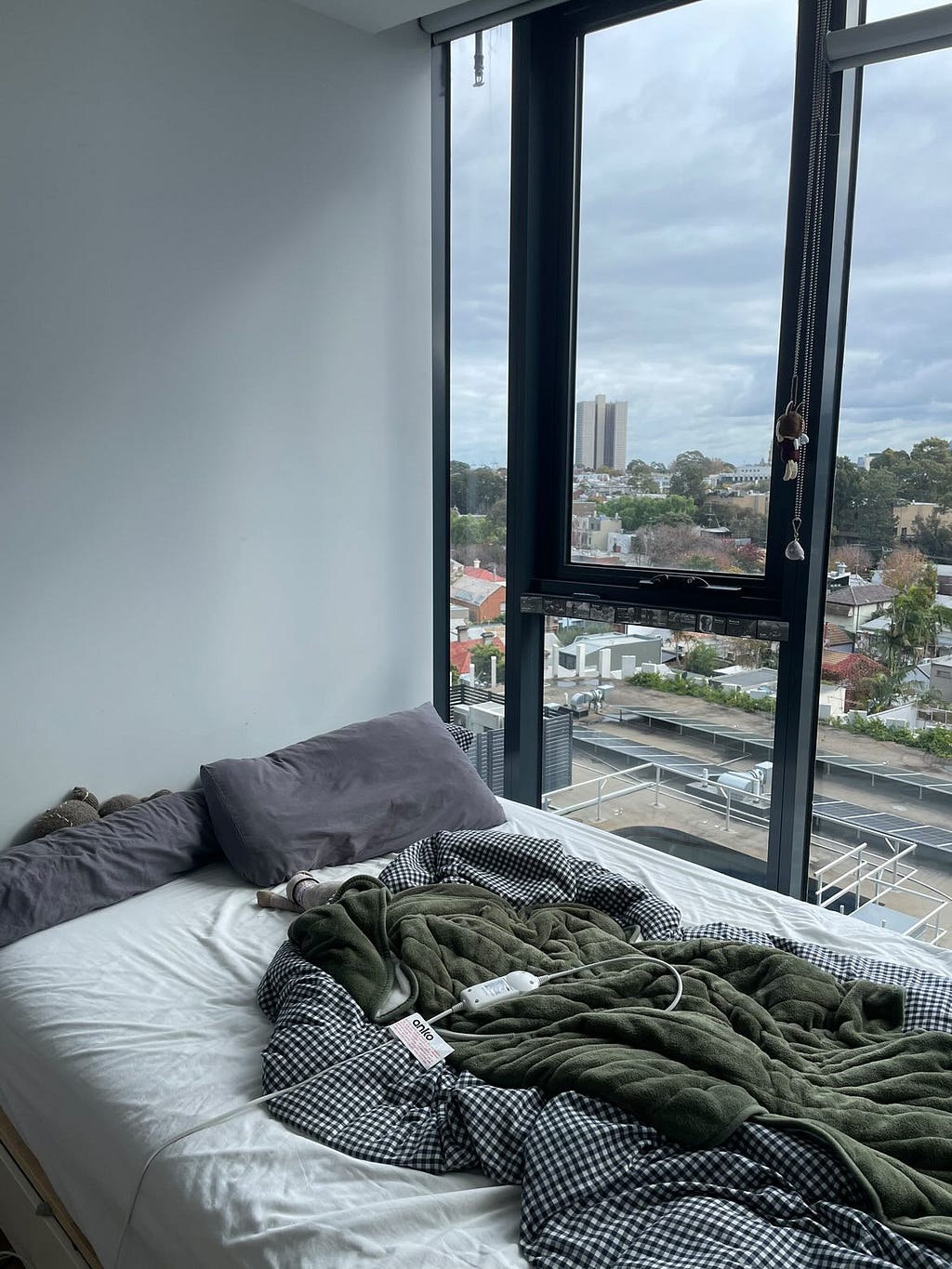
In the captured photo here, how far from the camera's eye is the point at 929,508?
2.17 metres

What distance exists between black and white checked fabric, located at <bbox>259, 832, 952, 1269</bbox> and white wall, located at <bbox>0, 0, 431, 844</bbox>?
97 centimetres

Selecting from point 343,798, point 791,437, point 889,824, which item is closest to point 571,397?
point 791,437

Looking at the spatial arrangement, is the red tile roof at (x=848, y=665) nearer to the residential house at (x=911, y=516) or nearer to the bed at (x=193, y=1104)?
the residential house at (x=911, y=516)

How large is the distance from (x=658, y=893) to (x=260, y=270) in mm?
1834

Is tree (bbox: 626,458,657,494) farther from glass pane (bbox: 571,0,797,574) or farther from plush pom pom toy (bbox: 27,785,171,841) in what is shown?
plush pom pom toy (bbox: 27,785,171,841)

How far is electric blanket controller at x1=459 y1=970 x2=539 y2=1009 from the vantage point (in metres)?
1.61

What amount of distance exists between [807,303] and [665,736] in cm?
117

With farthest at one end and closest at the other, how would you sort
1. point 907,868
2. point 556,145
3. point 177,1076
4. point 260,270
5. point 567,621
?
point 567,621 < point 556,145 < point 260,270 < point 907,868 < point 177,1076

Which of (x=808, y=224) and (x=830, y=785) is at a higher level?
(x=808, y=224)

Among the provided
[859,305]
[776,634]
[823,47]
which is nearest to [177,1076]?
[776,634]

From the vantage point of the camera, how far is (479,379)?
9.70 ft

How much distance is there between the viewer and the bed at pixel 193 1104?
48.1 inches

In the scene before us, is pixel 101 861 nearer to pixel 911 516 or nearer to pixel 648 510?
pixel 648 510

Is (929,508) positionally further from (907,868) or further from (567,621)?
(567,621)
